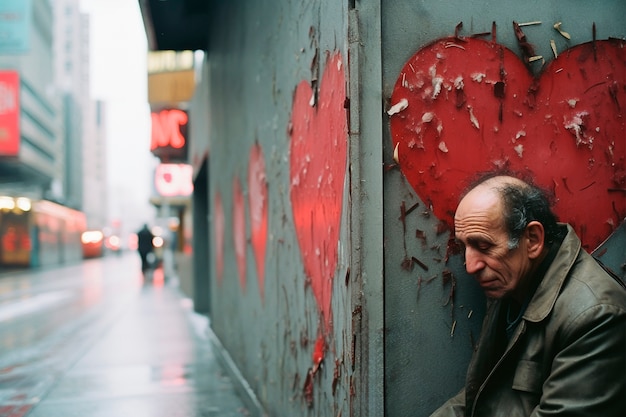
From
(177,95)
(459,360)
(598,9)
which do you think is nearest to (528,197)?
(459,360)

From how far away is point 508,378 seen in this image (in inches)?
90.5

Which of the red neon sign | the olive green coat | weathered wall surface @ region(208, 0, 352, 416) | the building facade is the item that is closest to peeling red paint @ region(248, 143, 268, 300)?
weathered wall surface @ region(208, 0, 352, 416)

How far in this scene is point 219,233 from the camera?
8.23 m

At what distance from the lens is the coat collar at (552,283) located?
7.07ft

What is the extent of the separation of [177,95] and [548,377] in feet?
74.7

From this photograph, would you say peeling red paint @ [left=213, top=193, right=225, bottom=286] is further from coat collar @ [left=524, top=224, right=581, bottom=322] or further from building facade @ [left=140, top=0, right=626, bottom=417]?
coat collar @ [left=524, top=224, right=581, bottom=322]

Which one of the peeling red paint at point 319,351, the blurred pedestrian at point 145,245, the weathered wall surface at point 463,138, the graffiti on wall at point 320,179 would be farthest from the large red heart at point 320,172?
the blurred pedestrian at point 145,245

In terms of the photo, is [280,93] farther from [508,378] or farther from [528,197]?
[508,378]

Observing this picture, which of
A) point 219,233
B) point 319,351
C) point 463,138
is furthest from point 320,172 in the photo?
point 219,233

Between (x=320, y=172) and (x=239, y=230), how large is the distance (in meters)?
3.20

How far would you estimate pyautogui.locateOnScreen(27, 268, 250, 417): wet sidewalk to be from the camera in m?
5.72

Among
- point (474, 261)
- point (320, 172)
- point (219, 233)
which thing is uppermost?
point (320, 172)

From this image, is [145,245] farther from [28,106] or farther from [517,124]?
[28,106]

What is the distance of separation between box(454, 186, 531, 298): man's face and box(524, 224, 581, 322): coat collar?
0.38 feet
